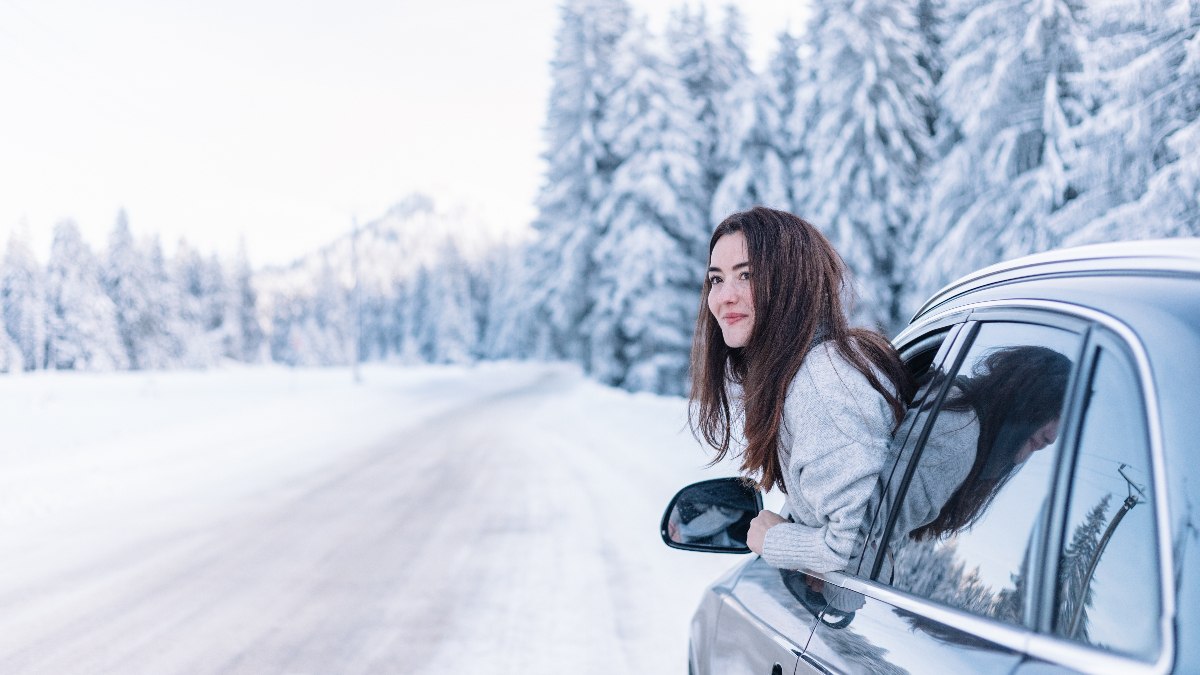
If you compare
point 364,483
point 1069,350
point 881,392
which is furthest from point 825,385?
point 364,483

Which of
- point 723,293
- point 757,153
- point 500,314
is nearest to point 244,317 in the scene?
point 500,314

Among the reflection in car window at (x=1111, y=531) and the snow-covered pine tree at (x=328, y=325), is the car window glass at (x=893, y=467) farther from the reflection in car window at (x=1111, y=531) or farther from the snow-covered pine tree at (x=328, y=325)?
the snow-covered pine tree at (x=328, y=325)

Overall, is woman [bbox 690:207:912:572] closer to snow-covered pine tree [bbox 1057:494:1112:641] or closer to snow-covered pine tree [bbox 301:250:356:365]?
snow-covered pine tree [bbox 1057:494:1112:641]

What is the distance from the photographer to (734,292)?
2.33 metres

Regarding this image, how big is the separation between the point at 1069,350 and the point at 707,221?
3050 cm

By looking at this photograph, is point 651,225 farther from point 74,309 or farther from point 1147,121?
point 74,309

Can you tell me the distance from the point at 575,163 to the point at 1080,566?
110 ft

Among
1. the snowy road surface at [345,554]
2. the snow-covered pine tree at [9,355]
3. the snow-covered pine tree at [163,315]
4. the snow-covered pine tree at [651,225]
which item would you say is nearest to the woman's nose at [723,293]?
the snowy road surface at [345,554]

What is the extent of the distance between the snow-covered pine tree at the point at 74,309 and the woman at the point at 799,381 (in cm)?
2680

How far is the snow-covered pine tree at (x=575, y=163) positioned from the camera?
3250 centimetres

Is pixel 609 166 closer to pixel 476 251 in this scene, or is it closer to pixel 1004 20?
pixel 1004 20

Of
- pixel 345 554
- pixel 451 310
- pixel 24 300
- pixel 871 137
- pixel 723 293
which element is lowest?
→ pixel 345 554

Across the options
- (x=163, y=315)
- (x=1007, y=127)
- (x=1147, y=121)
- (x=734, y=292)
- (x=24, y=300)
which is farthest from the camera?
(x=163, y=315)

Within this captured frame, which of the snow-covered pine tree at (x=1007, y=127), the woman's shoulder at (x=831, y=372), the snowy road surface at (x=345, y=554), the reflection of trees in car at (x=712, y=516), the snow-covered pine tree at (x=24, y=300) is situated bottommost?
the snowy road surface at (x=345, y=554)
